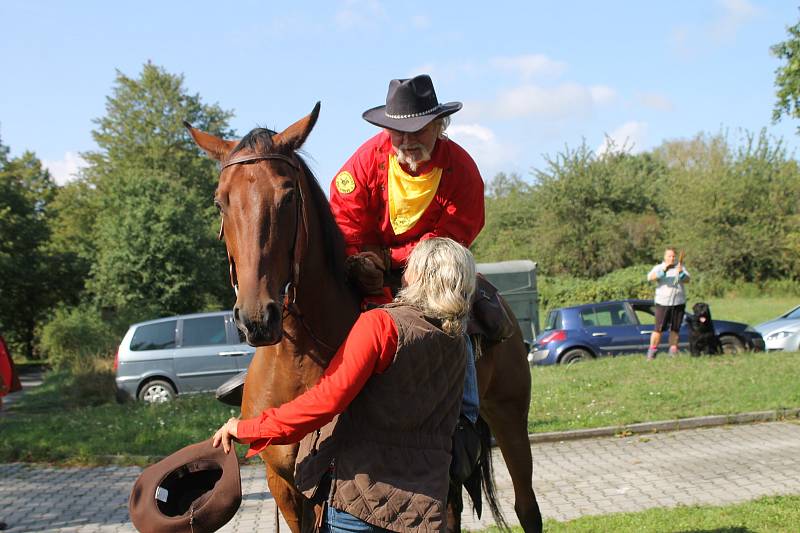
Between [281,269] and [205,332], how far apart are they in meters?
11.6

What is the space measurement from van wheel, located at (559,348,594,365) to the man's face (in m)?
13.0

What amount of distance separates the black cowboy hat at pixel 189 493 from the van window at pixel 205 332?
11.2 metres

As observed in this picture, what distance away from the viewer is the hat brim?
3.81 m

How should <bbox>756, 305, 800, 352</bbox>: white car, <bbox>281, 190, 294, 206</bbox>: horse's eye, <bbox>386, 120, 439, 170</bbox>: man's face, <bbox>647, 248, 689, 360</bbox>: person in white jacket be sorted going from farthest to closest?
<bbox>756, 305, 800, 352</bbox>: white car, <bbox>647, 248, 689, 360</bbox>: person in white jacket, <bbox>386, 120, 439, 170</bbox>: man's face, <bbox>281, 190, 294, 206</bbox>: horse's eye

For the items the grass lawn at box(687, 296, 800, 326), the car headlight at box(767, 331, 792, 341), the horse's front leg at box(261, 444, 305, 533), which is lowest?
the grass lawn at box(687, 296, 800, 326)

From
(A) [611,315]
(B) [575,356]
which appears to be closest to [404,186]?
(B) [575,356]

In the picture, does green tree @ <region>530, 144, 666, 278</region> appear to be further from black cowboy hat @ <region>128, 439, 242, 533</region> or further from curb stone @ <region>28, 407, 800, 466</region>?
black cowboy hat @ <region>128, 439, 242, 533</region>

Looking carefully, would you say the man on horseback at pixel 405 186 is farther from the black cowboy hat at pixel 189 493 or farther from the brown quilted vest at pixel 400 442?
the black cowboy hat at pixel 189 493

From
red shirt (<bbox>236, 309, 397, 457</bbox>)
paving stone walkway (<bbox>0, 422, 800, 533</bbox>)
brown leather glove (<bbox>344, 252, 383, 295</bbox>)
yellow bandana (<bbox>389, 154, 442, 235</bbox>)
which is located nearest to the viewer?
red shirt (<bbox>236, 309, 397, 457</bbox>)

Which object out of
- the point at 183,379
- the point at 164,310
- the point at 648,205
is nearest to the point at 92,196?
the point at 164,310

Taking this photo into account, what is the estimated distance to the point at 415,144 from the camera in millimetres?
3928

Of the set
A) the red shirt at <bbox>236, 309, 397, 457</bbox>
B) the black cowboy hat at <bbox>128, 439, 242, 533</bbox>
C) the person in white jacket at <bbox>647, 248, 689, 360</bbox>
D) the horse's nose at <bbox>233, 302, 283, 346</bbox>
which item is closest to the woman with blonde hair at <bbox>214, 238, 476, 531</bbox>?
the red shirt at <bbox>236, 309, 397, 457</bbox>

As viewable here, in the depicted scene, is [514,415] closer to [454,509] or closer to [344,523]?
[454,509]

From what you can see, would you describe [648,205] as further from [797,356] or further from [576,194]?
[797,356]
